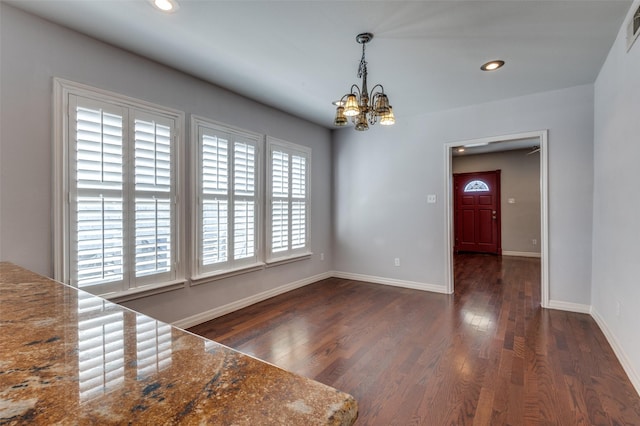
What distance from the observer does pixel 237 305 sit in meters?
3.68

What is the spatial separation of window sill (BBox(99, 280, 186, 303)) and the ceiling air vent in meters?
4.11

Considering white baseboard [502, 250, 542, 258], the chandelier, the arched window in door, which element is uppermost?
the chandelier

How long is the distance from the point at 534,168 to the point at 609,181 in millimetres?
5037

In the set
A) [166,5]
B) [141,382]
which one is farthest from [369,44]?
[141,382]

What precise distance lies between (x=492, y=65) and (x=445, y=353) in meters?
2.72

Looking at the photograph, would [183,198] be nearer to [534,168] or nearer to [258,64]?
[258,64]

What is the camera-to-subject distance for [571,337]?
2861mm

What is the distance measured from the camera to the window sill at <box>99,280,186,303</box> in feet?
8.50

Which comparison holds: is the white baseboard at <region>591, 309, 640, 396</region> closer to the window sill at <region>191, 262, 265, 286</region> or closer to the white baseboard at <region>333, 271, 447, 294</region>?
the white baseboard at <region>333, 271, 447, 294</region>

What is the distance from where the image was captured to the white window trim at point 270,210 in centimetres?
411

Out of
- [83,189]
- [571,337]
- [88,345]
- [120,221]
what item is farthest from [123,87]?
[571,337]

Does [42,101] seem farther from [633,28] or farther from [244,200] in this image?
[633,28]

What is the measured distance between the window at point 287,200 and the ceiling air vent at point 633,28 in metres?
3.48

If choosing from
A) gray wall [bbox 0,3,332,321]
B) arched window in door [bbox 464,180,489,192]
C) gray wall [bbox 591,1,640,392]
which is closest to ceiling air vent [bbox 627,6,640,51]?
gray wall [bbox 591,1,640,392]
